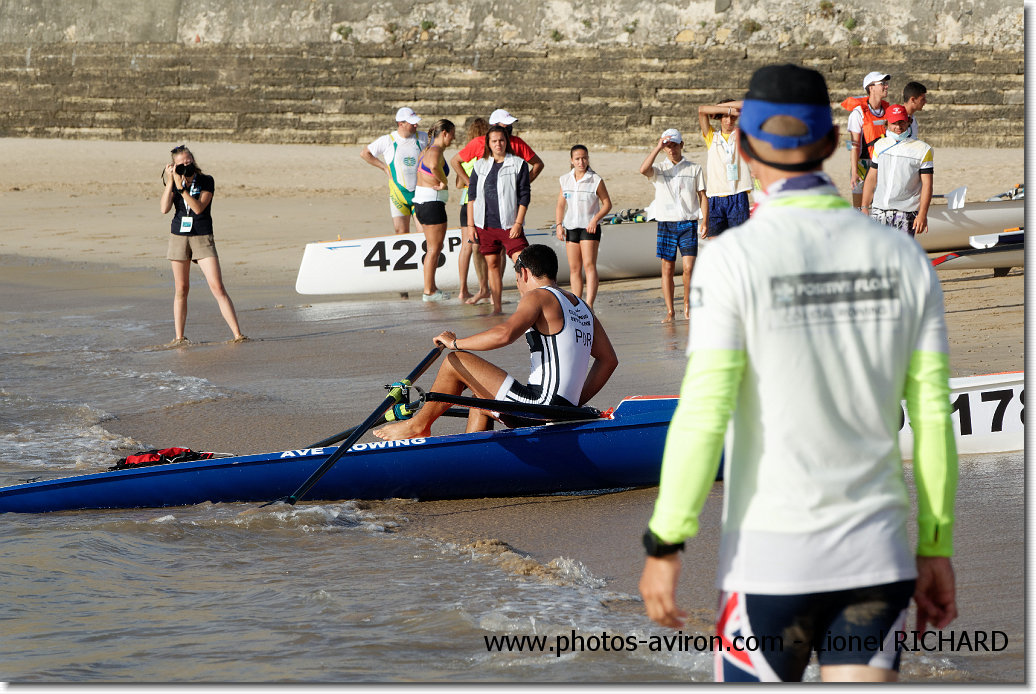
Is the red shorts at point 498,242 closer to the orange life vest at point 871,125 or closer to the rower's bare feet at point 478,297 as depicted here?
the rower's bare feet at point 478,297

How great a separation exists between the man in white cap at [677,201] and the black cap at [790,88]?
22.7 feet

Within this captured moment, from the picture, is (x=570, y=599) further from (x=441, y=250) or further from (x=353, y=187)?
(x=353, y=187)

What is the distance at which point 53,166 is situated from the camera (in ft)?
75.5

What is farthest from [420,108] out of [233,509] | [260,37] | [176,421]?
[233,509]

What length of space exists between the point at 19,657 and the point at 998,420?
4.13 metres

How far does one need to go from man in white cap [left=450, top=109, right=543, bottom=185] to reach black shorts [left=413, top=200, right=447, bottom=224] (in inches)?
14.2

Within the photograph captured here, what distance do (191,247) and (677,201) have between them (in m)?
3.71

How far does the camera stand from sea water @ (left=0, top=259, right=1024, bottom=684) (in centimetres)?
350

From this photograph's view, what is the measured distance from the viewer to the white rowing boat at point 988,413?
5098 millimetres

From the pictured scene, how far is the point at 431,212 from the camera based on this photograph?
10406 millimetres

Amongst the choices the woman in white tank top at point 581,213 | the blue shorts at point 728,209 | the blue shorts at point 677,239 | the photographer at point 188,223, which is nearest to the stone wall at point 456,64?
the woman in white tank top at point 581,213

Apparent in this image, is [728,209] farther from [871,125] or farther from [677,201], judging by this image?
[871,125]

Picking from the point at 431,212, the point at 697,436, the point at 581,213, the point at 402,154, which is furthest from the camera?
the point at 402,154

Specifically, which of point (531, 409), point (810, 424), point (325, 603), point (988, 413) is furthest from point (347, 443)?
point (810, 424)
